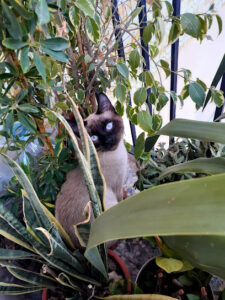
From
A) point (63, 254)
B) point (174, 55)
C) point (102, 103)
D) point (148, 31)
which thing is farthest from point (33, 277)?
point (174, 55)

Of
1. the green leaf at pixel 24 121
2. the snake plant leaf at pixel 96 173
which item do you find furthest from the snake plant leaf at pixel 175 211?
the green leaf at pixel 24 121

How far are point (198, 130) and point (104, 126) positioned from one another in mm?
328

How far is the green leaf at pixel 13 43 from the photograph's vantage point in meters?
0.35

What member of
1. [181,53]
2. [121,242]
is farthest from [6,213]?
[181,53]

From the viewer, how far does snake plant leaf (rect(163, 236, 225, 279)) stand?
0.27 meters

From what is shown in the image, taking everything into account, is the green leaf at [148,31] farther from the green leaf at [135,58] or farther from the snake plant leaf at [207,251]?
the snake plant leaf at [207,251]

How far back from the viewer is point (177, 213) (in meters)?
0.18

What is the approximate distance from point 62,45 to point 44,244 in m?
0.38

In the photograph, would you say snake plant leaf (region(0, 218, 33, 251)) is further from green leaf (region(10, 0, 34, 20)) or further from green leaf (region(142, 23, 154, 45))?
green leaf (region(142, 23, 154, 45))

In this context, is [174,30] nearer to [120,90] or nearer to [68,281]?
[120,90]

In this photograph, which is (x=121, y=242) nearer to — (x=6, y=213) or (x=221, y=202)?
(x=6, y=213)

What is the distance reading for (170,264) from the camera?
40cm

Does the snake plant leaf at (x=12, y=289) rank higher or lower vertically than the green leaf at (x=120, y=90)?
lower

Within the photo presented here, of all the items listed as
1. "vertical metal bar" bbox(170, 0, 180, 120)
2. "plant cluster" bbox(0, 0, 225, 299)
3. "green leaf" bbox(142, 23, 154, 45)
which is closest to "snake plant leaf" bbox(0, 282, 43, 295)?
"plant cluster" bbox(0, 0, 225, 299)
